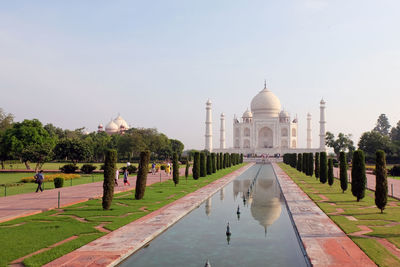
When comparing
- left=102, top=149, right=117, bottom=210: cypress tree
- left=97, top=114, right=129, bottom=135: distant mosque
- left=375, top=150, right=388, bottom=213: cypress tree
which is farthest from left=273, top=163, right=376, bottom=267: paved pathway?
left=97, top=114, right=129, bottom=135: distant mosque

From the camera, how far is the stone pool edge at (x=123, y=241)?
6.38 m

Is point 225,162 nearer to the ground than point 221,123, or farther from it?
nearer to the ground

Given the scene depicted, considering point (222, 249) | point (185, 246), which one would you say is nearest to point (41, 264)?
point (185, 246)

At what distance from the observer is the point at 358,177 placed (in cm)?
1350

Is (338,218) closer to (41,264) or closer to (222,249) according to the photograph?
(222,249)

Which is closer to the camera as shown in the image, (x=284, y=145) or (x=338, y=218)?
(x=338, y=218)

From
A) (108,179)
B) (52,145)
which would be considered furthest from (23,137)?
(108,179)

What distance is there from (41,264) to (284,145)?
74955mm

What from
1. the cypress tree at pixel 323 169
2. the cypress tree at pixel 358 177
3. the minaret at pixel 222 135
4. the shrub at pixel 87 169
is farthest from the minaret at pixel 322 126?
the cypress tree at pixel 358 177

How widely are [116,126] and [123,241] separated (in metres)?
92.2

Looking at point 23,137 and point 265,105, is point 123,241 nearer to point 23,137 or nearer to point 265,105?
point 23,137

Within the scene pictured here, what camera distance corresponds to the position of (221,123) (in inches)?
3135

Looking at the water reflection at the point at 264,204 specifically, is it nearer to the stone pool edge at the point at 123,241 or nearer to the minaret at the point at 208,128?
the stone pool edge at the point at 123,241

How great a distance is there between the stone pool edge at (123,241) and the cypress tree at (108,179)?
1.57 metres
